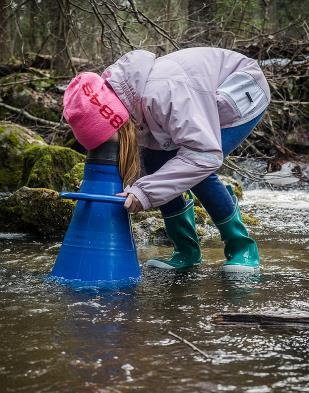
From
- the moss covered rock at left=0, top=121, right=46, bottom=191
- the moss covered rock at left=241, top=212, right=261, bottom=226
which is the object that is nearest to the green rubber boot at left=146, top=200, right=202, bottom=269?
the moss covered rock at left=241, top=212, right=261, bottom=226

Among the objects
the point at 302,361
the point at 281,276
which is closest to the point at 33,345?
the point at 302,361

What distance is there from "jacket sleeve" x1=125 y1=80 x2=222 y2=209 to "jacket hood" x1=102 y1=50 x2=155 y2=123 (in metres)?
0.05

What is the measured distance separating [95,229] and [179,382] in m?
1.35

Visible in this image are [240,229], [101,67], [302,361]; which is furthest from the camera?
[101,67]

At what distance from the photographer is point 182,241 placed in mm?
3285

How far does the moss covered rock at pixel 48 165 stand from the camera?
514cm

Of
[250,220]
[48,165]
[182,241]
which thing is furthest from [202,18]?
[182,241]

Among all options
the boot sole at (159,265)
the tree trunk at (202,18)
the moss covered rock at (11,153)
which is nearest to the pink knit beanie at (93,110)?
the boot sole at (159,265)

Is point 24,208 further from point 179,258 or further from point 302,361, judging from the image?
point 302,361

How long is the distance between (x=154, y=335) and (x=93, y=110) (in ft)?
3.72

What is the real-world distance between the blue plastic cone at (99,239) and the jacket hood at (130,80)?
0.83 ft

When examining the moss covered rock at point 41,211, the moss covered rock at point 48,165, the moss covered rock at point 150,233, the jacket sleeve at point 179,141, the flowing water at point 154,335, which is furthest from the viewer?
the moss covered rock at point 48,165

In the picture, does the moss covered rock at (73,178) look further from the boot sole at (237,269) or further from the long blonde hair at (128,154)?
the boot sole at (237,269)

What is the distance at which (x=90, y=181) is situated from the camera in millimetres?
2906
